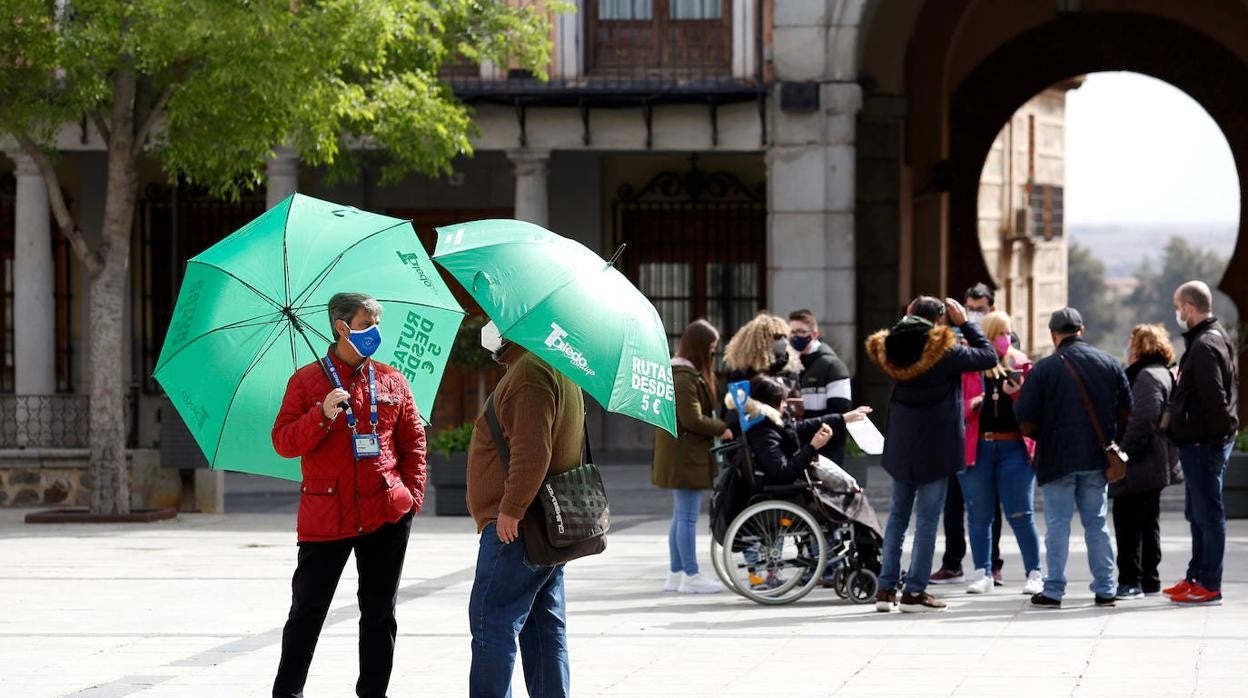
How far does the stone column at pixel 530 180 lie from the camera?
74.2ft

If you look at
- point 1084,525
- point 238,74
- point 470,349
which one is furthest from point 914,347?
point 470,349

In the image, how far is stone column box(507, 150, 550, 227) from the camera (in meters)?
22.6

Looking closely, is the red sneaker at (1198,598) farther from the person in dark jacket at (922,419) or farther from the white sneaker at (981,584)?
the person in dark jacket at (922,419)

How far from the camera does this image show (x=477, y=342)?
2245 cm

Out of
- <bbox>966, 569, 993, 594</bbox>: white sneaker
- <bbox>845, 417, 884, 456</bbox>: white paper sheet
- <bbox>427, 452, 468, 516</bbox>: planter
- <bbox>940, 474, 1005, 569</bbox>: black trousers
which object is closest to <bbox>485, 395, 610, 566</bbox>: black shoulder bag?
<bbox>845, 417, 884, 456</bbox>: white paper sheet

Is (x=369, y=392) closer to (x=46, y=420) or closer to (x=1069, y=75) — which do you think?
(x=46, y=420)

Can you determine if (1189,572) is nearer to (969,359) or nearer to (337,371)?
(969,359)

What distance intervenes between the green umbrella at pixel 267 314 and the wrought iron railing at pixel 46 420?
12.3 meters

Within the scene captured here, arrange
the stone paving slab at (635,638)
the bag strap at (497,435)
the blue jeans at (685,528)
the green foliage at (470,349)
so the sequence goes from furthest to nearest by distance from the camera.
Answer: the green foliage at (470,349) → the blue jeans at (685,528) → the stone paving slab at (635,638) → the bag strap at (497,435)

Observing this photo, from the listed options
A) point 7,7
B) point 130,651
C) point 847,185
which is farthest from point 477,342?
point 130,651

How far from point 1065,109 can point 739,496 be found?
30941mm

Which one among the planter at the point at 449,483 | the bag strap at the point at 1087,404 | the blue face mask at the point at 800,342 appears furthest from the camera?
the planter at the point at 449,483

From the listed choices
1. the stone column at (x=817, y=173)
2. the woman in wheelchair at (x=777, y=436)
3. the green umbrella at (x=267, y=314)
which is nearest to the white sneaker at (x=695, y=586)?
the woman in wheelchair at (x=777, y=436)

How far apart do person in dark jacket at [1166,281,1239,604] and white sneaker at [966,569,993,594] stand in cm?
108
